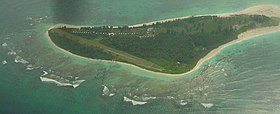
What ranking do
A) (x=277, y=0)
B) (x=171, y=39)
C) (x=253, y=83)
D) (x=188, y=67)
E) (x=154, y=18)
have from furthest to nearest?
(x=277, y=0)
(x=154, y=18)
(x=171, y=39)
(x=188, y=67)
(x=253, y=83)

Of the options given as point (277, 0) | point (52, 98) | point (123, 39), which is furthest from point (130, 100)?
point (277, 0)

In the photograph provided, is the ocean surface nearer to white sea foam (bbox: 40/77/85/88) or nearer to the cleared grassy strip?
white sea foam (bbox: 40/77/85/88)

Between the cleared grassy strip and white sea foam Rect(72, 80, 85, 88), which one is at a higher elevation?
the cleared grassy strip

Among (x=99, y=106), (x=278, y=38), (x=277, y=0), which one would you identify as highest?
(x=277, y=0)

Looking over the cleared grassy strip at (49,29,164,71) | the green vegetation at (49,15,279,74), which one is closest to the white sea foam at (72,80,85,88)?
the green vegetation at (49,15,279,74)

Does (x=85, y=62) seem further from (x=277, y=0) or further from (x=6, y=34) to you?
→ (x=277, y=0)

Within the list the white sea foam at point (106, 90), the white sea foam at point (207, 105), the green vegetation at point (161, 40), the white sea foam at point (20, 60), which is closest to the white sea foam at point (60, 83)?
the white sea foam at point (106, 90)
